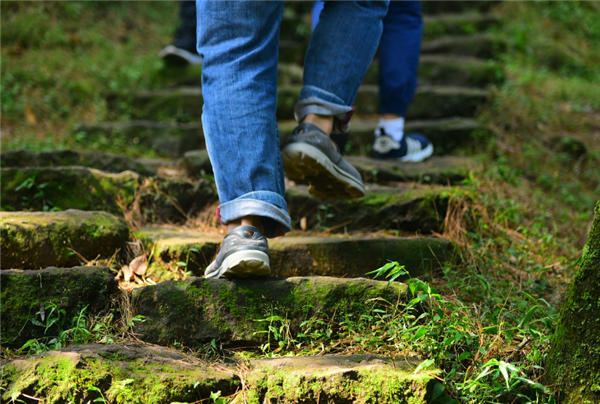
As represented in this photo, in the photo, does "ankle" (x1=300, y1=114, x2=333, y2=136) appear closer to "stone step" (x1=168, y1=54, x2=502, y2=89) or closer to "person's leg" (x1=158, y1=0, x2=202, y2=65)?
"stone step" (x1=168, y1=54, x2=502, y2=89)

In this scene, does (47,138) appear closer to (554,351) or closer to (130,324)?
(130,324)

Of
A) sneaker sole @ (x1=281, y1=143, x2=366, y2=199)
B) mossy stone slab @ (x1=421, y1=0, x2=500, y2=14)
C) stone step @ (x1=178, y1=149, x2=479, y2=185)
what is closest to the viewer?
sneaker sole @ (x1=281, y1=143, x2=366, y2=199)

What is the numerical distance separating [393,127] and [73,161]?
166 centimetres

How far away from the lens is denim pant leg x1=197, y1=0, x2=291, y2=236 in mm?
1521

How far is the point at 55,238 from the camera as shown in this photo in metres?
1.81

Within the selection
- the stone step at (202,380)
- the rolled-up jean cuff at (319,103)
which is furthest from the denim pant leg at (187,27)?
the stone step at (202,380)

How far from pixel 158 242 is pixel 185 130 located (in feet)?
5.30

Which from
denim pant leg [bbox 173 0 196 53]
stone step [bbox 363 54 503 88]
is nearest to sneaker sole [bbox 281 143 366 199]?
stone step [bbox 363 54 503 88]

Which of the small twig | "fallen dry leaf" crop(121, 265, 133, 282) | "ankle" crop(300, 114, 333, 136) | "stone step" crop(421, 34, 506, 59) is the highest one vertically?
"ankle" crop(300, 114, 333, 136)

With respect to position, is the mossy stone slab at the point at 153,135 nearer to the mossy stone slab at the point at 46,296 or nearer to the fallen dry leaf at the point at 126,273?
the fallen dry leaf at the point at 126,273

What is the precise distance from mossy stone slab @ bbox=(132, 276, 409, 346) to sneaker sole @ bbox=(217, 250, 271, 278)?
3cm

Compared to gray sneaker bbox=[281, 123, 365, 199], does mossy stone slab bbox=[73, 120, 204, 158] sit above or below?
below

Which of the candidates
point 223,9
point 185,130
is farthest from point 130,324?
point 185,130

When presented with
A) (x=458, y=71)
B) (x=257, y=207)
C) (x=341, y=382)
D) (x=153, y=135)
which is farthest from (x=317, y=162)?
(x=458, y=71)
